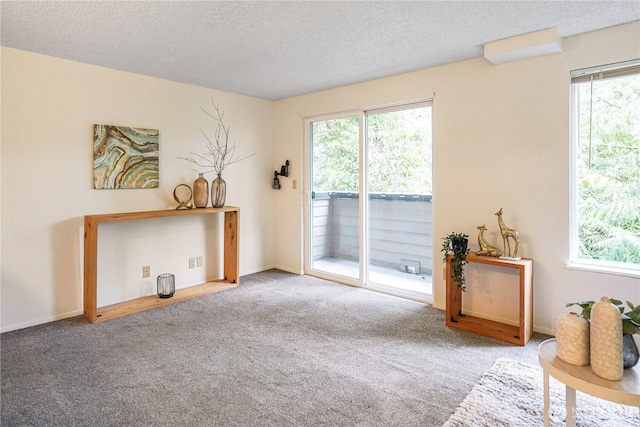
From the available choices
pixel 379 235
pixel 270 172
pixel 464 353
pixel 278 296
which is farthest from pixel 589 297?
pixel 270 172

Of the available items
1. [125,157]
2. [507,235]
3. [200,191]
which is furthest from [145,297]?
[507,235]

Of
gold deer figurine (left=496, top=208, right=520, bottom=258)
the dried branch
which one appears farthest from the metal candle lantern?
gold deer figurine (left=496, top=208, right=520, bottom=258)

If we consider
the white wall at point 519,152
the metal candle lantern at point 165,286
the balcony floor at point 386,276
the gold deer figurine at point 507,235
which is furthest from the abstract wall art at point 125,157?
the gold deer figurine at point 507,235

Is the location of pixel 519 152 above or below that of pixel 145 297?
above

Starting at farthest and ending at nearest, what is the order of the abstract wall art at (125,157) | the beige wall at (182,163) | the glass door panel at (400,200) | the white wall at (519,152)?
the glass door panel at (400,200)
the abstract wall art at (125,157)
the beige wall at (182,163)
the white wall at (519,152)

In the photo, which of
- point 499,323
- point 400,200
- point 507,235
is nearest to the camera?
point 507,235

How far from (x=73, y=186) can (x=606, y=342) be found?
12.8 feet

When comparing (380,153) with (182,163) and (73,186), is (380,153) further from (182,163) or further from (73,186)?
(73,186)

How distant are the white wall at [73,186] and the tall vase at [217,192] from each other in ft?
1.00

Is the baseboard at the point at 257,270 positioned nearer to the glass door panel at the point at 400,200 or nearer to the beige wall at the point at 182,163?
the beige wall at the point at 182,163

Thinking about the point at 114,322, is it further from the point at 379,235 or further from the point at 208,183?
the point at 379,235

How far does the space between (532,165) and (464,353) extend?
1.59m

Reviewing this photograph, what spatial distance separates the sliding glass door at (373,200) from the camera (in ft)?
12.2

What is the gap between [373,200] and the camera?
4098 mm
